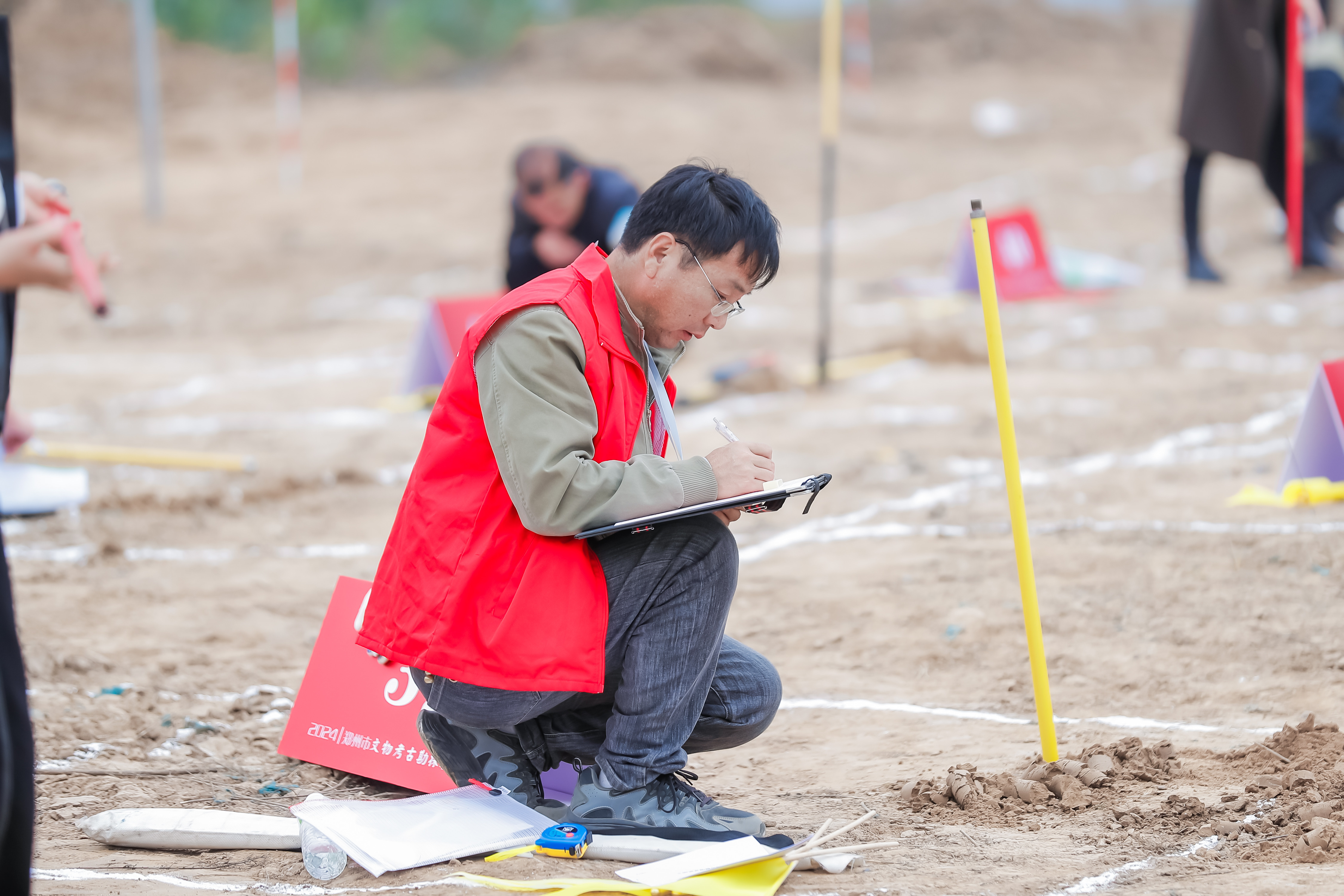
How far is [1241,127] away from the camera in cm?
836

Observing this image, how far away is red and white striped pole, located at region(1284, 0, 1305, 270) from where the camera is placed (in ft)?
26.6

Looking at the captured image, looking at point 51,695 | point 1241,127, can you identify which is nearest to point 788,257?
point 1241,127

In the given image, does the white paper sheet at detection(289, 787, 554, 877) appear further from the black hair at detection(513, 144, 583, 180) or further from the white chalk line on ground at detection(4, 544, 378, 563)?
the black hair at detection(513, 144, 583, 180)

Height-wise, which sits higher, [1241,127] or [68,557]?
[1241,127]

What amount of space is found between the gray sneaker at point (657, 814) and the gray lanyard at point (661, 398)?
62cm

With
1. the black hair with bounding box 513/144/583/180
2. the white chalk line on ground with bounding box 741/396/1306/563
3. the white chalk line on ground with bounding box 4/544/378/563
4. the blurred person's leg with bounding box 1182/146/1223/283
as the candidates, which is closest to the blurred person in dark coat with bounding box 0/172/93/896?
the white chalk line on ground with bounding box 4/544/378/563

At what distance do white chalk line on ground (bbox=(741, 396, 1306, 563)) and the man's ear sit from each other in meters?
2.36

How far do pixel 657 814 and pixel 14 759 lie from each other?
1.13 meters

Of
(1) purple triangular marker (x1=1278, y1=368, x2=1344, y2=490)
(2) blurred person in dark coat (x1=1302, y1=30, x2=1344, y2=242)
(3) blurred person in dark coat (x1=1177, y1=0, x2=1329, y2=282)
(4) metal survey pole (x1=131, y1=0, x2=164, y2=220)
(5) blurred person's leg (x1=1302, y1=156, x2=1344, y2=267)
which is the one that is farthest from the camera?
(4) metal survey pole (x1=131, y1=0, x2=164, y2=220)

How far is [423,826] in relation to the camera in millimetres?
2529

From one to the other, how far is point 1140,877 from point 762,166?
521 inches

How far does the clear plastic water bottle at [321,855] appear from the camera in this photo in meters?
2.42

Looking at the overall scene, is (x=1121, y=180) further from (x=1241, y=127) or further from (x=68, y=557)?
(x=68, y=557)

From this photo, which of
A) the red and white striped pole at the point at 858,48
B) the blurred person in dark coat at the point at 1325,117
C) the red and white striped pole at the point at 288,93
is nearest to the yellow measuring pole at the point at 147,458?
the blurred person in dark coat at the point at 1325,117
